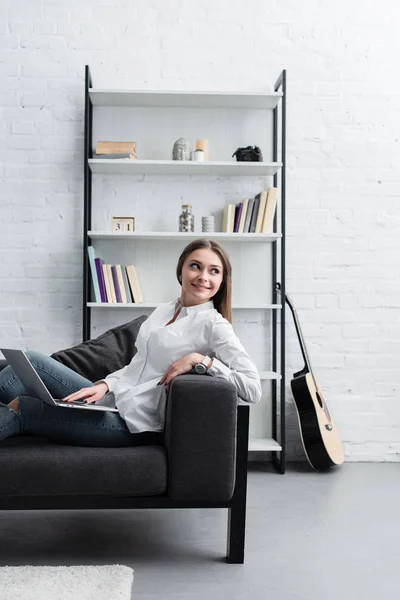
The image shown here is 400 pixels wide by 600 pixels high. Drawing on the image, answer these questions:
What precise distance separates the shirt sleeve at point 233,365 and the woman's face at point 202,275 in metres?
0.16

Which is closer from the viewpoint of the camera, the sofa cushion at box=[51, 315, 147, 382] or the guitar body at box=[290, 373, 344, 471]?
the sofa cushion at box=[51, 315, 147, 382]

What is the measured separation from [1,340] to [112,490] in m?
1.99

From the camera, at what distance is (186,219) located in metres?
3.86

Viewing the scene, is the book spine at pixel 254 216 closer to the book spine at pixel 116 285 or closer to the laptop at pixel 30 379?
the book spine at pixel 116 285

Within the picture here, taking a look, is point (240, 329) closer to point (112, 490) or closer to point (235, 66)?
point (235, 66)

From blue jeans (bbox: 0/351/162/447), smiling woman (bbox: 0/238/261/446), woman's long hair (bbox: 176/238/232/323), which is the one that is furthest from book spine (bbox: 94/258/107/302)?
blue jeans (bbox: 0/351/162/447)

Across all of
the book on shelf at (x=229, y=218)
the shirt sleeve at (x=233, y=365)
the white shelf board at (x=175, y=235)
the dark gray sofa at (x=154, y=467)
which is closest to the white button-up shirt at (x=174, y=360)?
the shirt sleeve at (x=233, y=365)

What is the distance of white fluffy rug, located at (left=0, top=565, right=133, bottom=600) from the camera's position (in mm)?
1953

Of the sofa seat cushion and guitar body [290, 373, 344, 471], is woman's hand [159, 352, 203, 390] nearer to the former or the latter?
the sofa seat cushion

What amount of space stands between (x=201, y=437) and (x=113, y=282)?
5.66 feet

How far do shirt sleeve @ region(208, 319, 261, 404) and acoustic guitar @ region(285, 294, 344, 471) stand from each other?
1.50 m

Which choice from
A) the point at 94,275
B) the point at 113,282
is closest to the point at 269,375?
the point at 113,282

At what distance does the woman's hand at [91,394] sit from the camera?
2.42 m

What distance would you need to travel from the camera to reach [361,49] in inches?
164
